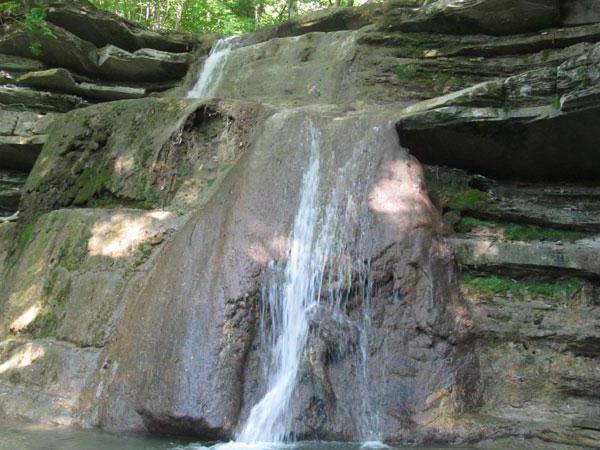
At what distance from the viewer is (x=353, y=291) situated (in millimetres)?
5152

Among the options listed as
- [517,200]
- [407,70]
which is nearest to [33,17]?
→ [407,70]

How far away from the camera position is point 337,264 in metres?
5.25

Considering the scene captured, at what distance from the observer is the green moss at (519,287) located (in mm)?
5273

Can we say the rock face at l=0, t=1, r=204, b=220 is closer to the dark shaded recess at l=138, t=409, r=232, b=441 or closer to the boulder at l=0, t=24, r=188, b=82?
the boulder at l=0, t=24, r=188, b=82

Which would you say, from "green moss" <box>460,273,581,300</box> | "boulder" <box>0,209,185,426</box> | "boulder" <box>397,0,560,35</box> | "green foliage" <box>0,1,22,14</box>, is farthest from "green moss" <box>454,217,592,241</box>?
"green foliage" <box>0,1,22,14</box>

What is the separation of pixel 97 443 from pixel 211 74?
8.40 meters

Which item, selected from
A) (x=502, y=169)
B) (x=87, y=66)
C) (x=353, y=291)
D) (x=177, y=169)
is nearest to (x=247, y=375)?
(x=353, y=291)

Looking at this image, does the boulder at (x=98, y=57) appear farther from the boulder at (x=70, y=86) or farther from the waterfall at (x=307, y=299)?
the waterfall at (x=307, y=299)

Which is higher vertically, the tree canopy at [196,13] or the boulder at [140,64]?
the tree canopy at [196,13]

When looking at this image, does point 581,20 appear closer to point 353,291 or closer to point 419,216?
point 419,216

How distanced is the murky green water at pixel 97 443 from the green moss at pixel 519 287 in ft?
5.91

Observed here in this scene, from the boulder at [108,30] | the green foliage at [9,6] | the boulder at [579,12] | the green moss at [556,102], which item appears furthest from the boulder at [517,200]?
the green foliage at [9,6]

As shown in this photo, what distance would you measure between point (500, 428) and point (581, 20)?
664cm

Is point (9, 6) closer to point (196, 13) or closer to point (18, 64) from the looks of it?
point (18, 64)
